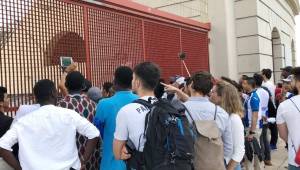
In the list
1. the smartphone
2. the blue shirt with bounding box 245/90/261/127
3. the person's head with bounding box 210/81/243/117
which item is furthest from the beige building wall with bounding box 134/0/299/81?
the person's head with bounding box 210/81/243/117

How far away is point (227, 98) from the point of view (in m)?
4.53

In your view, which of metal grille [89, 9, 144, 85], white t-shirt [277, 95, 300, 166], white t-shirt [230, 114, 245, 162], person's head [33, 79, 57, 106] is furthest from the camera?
metal grille [89, 9, 144, 85]

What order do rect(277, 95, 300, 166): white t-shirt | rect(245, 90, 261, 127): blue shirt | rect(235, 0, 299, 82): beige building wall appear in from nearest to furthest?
rect(277, 95, 300, 166): white t-shirt → rect(245, 90, 261, 127): blue shirt → rect(235, 0, 299, 82): beige building wall

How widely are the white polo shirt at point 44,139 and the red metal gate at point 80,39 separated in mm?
1782

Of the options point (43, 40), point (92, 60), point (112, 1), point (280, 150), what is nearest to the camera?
point (43, 40)

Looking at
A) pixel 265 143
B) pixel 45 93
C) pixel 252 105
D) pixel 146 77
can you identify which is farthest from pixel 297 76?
pixel 265 143

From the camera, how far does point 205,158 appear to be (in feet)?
11.8

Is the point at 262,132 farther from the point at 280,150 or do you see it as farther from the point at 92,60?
the point at 92,60

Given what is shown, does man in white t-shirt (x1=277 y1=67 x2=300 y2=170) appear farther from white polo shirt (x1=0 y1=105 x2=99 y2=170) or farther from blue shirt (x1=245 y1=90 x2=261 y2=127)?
blue shirt (x1=245 y1=90 x2=261 y2=127)

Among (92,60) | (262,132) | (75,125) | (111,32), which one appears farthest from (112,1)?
(75,125)

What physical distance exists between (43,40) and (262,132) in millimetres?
4533

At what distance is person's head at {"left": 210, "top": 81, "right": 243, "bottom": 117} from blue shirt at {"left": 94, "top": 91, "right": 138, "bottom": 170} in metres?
1.07

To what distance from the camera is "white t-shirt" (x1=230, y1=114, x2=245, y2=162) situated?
4148 millimetres

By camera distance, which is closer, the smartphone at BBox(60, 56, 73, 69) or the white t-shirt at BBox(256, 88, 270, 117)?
the smartphone at BBox(60, 56, 73, 69)
